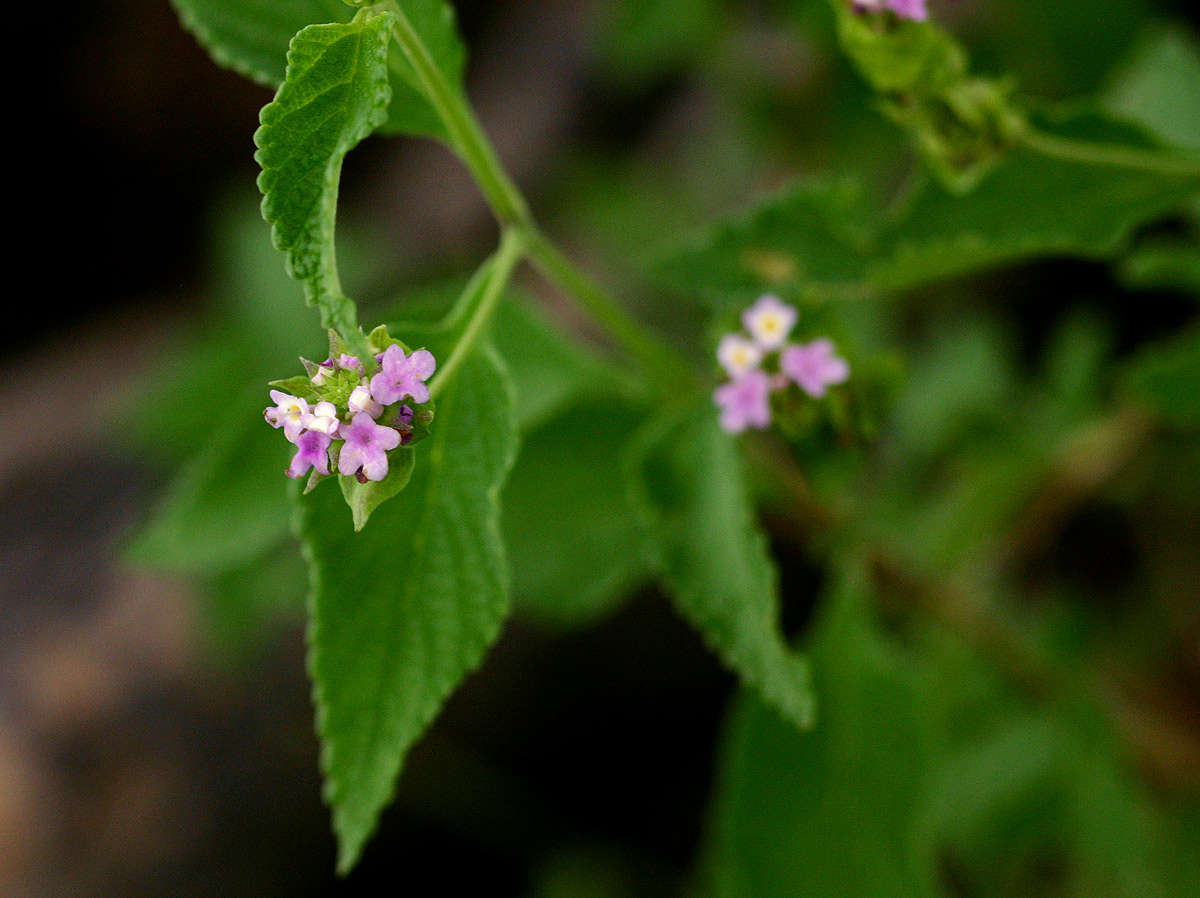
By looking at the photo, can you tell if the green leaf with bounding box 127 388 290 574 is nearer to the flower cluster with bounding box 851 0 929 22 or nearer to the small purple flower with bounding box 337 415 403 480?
the small purple flower with bounding box 337 415 403 480

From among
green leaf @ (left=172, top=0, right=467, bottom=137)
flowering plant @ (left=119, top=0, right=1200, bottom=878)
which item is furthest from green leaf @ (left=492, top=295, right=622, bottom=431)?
green leaf @ (left=172, top=0, right=467, bottom=137)

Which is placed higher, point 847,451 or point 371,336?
point 371,336

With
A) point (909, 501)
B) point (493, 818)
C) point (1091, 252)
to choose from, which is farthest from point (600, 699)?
point (1091, 252)


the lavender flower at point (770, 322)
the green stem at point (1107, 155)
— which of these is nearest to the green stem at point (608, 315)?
the lavender flower at point (770, 322)

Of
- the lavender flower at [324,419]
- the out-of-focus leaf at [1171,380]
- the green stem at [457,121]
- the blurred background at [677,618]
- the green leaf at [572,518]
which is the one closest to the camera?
the lavender flower at [324,419]

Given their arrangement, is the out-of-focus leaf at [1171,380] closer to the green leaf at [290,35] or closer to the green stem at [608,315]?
the green stem at [608,315]

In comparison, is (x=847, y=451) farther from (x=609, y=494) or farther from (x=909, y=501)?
(x=909, y=501)
